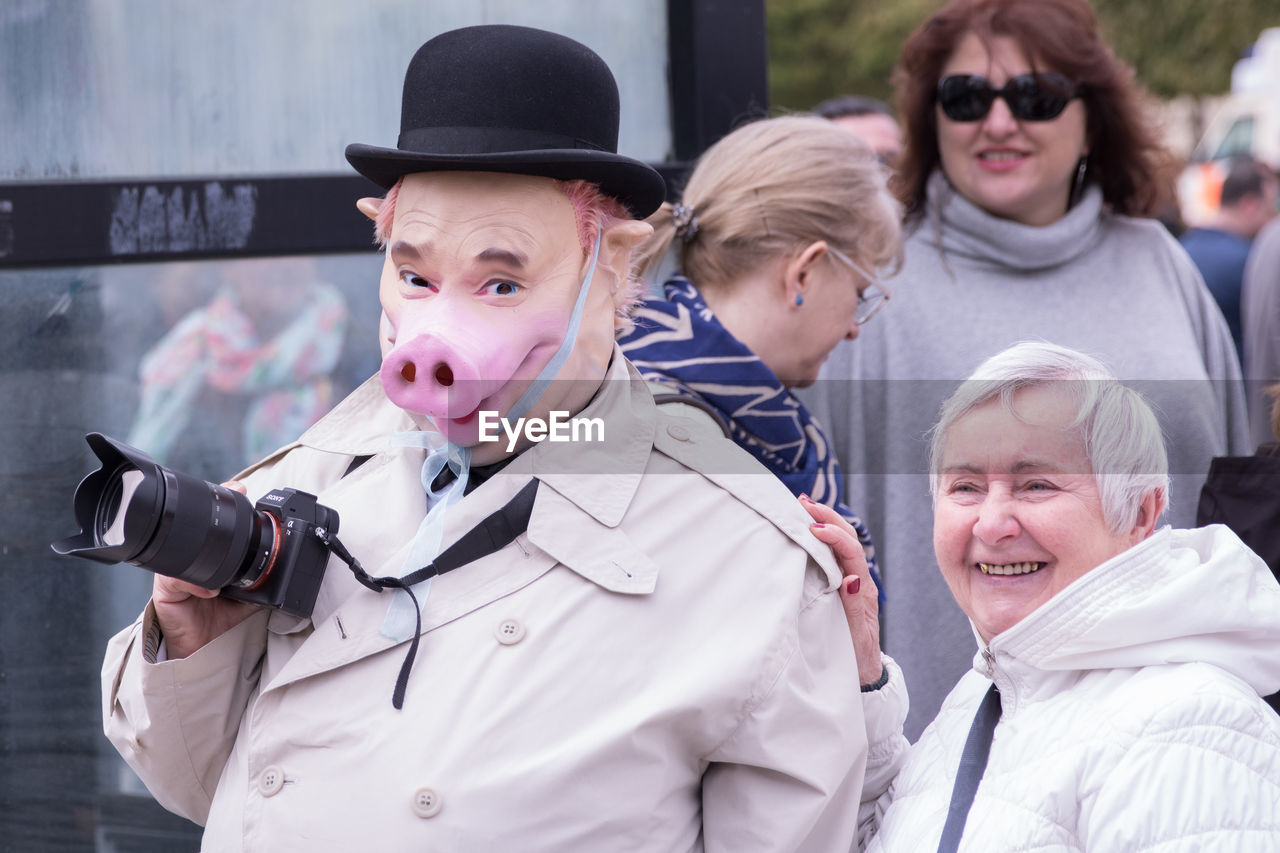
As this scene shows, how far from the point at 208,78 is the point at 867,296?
150 centimetres

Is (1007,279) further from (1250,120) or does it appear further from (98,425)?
(1250,120)

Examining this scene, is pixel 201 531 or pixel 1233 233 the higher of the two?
pixel 201 531

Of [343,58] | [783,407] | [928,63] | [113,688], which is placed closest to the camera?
[113,688]

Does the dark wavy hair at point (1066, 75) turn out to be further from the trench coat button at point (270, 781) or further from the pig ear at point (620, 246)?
the trench coat button at point (270, 781)

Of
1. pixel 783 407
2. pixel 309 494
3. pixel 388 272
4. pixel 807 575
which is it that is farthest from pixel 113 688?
pixel 783 407

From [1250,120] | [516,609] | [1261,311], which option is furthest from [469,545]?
[1250,120]

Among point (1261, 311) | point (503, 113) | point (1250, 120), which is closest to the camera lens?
point (503, 113)

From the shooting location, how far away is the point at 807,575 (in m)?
2.04

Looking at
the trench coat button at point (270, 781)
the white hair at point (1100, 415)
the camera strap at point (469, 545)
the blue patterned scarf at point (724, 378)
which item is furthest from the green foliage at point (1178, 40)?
the trench coat button at point (270, 781)

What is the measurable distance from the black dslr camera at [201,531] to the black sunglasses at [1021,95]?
2093 millimetres

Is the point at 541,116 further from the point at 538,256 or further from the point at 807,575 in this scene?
the point at 807,575

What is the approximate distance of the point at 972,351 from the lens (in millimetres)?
3375

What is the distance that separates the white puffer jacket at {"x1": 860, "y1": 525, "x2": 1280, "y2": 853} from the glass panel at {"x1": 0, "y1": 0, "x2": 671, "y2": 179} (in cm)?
200

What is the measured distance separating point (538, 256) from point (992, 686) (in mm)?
916
